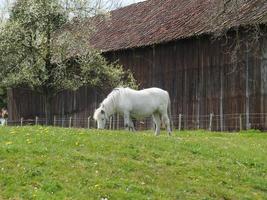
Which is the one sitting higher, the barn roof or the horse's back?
the barn roof

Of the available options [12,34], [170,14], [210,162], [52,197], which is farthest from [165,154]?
[170,14]

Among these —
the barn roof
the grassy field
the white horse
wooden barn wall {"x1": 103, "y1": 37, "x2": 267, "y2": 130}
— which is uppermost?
the barn roof

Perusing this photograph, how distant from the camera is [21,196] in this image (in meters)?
12.0

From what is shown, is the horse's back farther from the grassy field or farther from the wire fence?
the wire fence

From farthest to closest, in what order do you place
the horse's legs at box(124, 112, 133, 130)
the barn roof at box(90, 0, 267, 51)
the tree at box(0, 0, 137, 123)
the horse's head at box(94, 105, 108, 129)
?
1. the tree at box(0, 0, 137, 123)
2. the barn roof at box(90, 0, 267, 51)
3. the horse's head at box(94, 105, 108, 129)
4. the horse's legs at box(124, 112, 133, 130)

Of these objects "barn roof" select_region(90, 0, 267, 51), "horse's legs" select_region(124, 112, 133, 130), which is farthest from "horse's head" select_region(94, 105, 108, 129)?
"barn roof" select_region(90, 0, 267, 51)

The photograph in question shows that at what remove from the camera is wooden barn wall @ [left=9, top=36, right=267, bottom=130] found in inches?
1252

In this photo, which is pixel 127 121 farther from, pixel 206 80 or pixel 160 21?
pixel 160 21

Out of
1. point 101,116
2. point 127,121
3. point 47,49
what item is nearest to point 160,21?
point 47,49

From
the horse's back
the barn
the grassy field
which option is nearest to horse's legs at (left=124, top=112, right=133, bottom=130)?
the horse's back

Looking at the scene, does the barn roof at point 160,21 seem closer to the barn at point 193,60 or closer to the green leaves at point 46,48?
the barn at point 193,60

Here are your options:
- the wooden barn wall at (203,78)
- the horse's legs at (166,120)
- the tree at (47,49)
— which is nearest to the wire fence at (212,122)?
the wooden barn wall at (203,78)

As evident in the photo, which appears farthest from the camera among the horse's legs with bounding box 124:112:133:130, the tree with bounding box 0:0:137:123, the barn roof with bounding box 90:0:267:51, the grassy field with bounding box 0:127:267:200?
the tree with bounding box 0:0:137:123

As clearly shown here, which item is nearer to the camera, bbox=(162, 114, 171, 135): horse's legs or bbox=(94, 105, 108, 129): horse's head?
bbox=(162, 114, 171, 135): horse's legs
